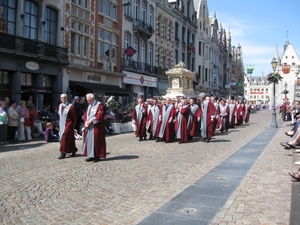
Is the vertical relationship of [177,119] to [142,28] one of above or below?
below

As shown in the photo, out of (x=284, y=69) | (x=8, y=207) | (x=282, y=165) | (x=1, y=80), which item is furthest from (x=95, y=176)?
(x=284, y=69)

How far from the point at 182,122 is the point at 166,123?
0.67 m

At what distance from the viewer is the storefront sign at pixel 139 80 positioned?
1194 inches

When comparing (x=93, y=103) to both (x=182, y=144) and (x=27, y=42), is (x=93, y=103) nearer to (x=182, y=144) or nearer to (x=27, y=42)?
(x=182, y=144)

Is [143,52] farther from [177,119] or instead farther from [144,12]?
[177,119]

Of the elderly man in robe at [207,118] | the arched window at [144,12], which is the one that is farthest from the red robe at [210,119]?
the arched window at [144,12]

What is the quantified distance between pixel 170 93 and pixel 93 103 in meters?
14.9

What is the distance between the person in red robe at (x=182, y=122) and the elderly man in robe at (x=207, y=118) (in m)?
0.72

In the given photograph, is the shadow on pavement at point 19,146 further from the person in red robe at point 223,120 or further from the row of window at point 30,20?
the person in red robe at point 223,120

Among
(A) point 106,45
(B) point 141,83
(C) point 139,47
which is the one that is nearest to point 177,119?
(A) point 106,45

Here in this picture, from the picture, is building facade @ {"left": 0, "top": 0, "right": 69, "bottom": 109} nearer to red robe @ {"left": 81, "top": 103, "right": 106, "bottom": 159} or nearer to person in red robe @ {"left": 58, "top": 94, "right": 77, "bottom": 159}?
person in red robe @ {"left": 58, "top": 94, "right": 77, "bottom": 159}

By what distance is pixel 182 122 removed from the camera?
14211 mm

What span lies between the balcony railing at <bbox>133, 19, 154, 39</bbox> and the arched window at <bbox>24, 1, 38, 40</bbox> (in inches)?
477

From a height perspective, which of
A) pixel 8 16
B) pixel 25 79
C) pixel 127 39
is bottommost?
pixel 25 79
